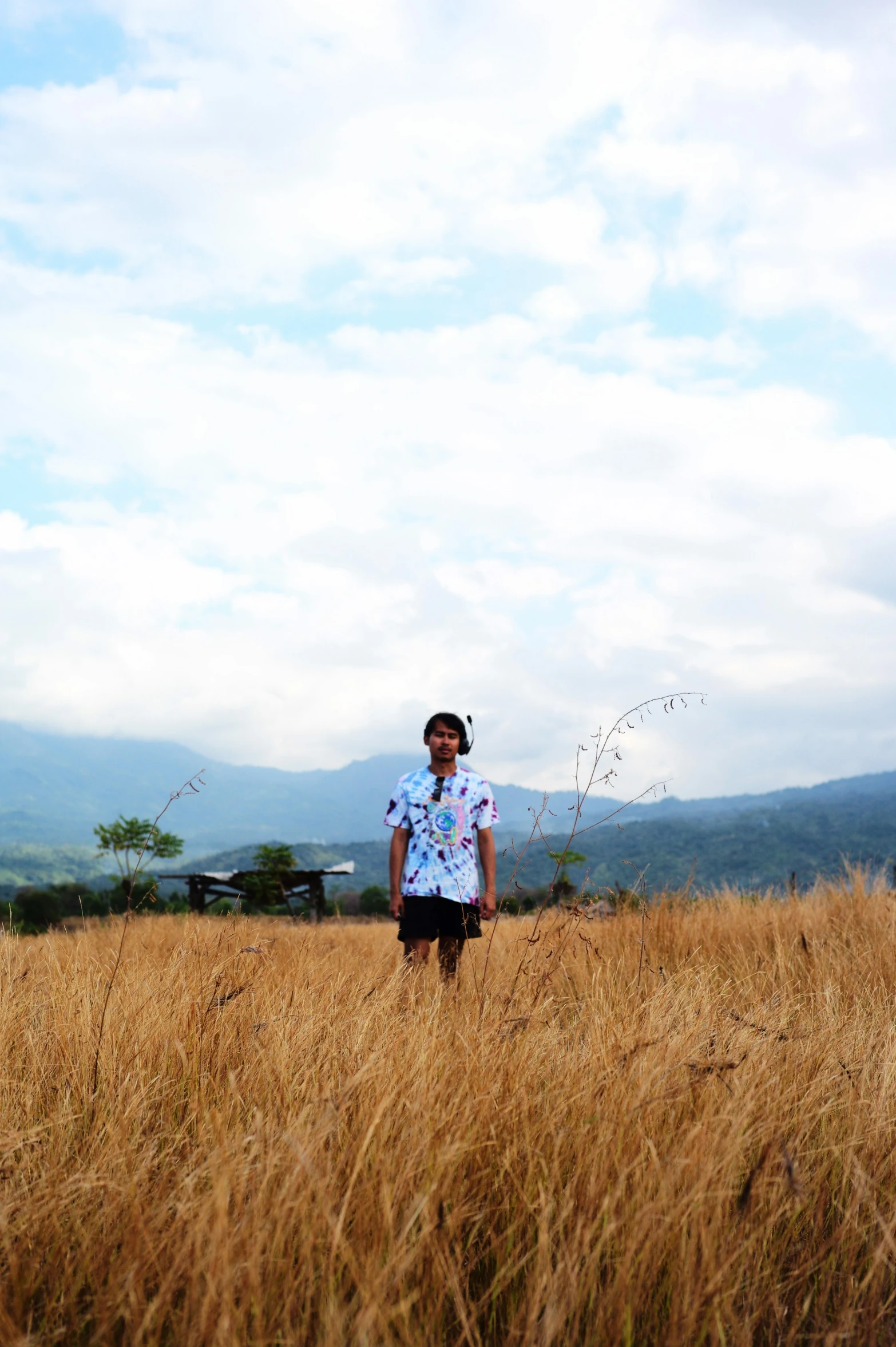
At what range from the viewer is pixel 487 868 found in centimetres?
507

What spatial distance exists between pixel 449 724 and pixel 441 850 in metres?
0.72

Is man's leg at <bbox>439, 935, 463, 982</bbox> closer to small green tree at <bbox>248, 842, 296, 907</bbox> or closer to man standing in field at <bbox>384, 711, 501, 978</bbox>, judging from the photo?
man standing in field at <bbox>384, 711, 501, 978</bbox>

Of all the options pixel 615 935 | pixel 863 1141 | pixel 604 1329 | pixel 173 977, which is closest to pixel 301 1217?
pixel 604 1329

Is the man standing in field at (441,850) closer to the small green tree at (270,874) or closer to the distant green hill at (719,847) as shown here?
the small green tree at (270,874)

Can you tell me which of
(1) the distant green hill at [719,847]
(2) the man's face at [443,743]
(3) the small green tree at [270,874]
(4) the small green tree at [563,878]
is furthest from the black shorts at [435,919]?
(1) the distant green hill at [719,847]

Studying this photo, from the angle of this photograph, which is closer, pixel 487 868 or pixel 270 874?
pixel 487 868

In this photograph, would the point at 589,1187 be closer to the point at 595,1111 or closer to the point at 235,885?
the point at 595,1111

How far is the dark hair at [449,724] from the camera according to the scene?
505 centimetres

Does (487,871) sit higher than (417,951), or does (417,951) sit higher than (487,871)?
(487,871)

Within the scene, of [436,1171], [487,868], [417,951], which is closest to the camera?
[436,1171]

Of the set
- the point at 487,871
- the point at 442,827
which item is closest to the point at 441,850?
the point at 442,827

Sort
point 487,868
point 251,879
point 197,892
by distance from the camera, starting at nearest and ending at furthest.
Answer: point 487,868 < point 251,879 < point 197,892

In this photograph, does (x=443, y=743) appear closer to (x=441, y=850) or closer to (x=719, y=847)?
(x=441, y=850)

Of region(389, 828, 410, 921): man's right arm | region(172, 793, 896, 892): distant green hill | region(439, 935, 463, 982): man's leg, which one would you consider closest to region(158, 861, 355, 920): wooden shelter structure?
region(389, 828, 410, 921): man's right arm
